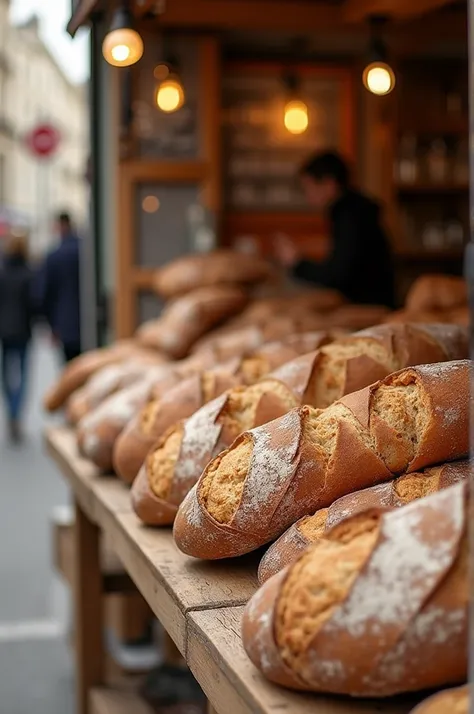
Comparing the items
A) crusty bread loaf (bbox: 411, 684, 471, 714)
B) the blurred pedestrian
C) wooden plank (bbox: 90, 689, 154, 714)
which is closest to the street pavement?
wooden plank (bbox: 90, 689, 154, 714)

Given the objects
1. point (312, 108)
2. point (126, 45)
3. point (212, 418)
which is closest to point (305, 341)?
point (212, 418)

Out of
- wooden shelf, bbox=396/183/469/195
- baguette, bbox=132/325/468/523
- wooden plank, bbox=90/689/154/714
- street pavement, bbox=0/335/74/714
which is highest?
wooden shelf, bbox=396/183/469/195

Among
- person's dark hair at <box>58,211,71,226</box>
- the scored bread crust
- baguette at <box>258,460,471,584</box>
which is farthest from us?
person's dark hair at <box>58,211,71,226</box>

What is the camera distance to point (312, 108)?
6.21 m

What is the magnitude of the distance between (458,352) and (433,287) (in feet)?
4.58

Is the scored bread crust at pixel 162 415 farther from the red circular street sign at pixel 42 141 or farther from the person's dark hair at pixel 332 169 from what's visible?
the red circular street sign at pixel 42 141

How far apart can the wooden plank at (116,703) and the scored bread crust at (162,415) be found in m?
1.00

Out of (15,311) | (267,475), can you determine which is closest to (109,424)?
(267,475)

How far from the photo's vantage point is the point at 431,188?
6594 millimetres

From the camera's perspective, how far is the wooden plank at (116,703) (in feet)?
10.7

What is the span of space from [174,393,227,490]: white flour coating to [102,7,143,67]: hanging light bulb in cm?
128

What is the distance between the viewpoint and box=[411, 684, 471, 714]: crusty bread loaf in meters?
1.14

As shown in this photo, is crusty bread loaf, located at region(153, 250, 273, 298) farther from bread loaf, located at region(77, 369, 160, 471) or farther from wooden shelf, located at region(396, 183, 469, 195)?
wooden shelf, located at region(396, 183, 469, 195)

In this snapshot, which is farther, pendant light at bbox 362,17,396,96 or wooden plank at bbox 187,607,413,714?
pendant light at bbox 362,17,396,96
